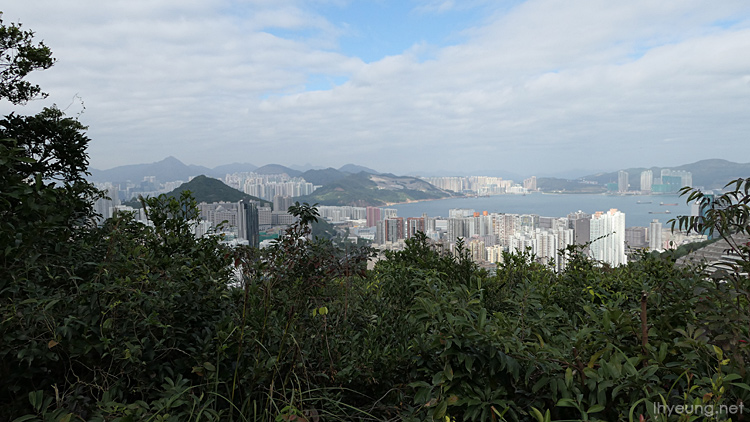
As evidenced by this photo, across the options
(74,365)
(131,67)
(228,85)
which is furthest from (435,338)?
(228,85)

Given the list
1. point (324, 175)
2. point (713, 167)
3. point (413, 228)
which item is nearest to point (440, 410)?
point (413, 228)

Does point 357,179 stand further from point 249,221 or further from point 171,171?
point 249,221

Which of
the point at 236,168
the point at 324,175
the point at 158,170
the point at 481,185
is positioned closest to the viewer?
the point at 158,170

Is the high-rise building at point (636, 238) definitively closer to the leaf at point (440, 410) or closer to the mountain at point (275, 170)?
the leaf at point (440, 410)

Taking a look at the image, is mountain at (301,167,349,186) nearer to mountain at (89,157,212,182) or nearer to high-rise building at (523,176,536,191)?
mountain at (89,157,212,182)

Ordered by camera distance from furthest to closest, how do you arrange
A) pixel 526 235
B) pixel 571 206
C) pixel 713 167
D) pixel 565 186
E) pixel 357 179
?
pixel 357 179 < pixel 565 186 < pixel 571 206 < pixel 713 167 < pixel 526 235

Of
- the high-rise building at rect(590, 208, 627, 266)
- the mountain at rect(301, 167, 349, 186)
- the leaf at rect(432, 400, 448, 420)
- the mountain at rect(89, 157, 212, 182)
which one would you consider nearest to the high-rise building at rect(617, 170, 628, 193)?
the high-rise building at rect(590, 208, 627, 266)

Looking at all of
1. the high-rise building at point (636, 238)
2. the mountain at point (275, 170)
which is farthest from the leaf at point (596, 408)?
the mountain at point (275, 170)

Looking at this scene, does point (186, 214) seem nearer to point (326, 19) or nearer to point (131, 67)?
point (326, 19)
